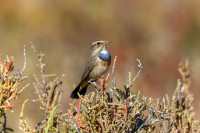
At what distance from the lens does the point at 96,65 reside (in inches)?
199

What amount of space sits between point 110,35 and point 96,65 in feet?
21.4

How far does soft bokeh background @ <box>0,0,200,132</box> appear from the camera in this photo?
7.55 m

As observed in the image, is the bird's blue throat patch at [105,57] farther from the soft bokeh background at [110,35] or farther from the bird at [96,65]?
the soft bokeh background at [110,35]

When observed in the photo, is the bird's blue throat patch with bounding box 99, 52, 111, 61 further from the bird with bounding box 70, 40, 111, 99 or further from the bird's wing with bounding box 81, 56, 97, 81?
the bird's wing with bounding box 81, 56, 97, 81

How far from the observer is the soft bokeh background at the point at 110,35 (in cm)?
755

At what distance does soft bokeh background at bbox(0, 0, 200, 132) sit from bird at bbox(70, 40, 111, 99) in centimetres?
72

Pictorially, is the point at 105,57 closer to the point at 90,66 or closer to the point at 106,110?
the point at 90,66

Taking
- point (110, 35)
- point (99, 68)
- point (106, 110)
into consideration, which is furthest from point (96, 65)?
point (110, 35)

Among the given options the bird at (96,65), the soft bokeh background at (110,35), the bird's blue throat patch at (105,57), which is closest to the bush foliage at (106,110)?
the bird at (96,65)

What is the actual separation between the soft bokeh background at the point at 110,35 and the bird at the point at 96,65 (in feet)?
2.35

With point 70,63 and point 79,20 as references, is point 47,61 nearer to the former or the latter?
point 70,63

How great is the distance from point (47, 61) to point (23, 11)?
5609mm

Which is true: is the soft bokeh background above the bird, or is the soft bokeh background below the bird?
above

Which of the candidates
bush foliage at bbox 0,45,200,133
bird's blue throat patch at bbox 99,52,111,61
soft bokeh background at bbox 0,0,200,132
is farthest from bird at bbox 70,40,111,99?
bush foliage at bbox 0,45,200,133
